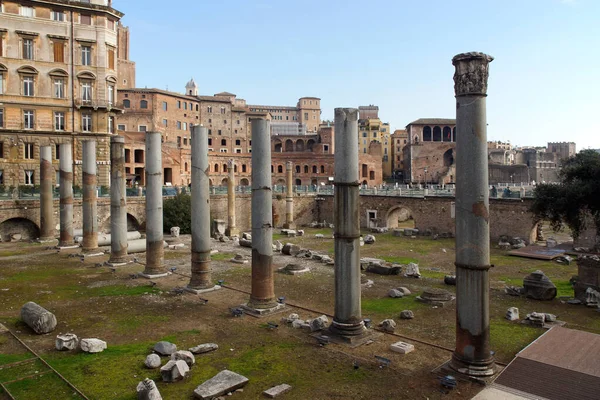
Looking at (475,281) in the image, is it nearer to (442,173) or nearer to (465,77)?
(465,77)

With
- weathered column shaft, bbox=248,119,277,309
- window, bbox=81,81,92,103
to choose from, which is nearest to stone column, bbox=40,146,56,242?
window, bbox=81,81,92,103

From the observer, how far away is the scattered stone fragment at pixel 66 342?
330 inches

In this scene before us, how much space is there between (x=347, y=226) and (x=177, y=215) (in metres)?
20.6

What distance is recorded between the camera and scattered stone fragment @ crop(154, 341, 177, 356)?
807 centimetres

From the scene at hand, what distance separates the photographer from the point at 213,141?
6438 cm

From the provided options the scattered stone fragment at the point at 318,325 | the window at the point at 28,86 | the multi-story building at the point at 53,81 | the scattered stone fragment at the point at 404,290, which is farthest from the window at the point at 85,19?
the scattered stone fragment at the point at 318,325

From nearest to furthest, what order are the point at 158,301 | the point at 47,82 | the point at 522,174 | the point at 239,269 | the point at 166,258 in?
1. the point at 158,301
2. the point at 239,269
3. the point at 166,258
4. the point at 47,82
5. the point at 522,174

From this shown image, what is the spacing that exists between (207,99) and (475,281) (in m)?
61.4

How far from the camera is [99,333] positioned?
935cm

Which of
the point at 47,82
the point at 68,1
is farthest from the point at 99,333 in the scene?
the point at 68,1

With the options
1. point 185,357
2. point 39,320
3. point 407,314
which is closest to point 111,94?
point 39,320

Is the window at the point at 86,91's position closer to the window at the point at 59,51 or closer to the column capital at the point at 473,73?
the window at the point at 59,51

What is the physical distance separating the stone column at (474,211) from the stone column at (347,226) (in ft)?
7.01

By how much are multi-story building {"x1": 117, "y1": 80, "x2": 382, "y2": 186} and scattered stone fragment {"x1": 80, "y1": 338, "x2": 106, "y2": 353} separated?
40.1m
